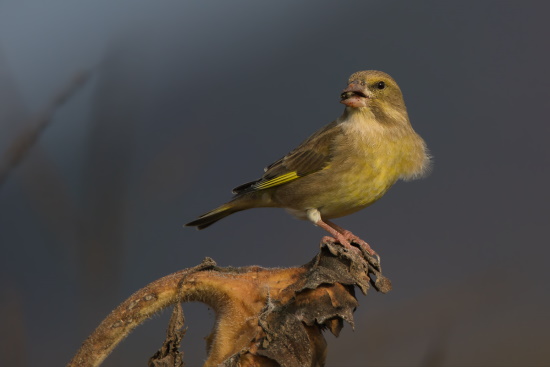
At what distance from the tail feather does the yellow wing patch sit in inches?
12.4

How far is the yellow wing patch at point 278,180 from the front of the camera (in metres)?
4.99

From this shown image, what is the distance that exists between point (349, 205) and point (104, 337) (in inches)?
106

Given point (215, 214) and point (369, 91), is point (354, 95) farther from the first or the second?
point (215, 214)

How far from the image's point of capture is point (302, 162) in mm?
5023

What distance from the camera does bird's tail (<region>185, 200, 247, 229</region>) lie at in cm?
521

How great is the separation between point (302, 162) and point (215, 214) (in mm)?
727

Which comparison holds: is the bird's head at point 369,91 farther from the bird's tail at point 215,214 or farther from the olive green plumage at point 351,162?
the bird's tail at point 215,214

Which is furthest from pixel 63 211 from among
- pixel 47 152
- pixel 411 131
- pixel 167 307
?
pixel 411 131

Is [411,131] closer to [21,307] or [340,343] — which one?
[340,343]

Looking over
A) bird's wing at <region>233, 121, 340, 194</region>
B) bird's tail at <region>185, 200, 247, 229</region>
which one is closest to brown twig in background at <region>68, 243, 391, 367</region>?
bird's wing at <region>233, 121, 340, 194</region>

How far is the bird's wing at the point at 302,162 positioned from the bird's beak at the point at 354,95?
276mm

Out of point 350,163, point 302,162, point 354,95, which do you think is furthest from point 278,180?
point 354,95

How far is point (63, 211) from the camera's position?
7.25 ft

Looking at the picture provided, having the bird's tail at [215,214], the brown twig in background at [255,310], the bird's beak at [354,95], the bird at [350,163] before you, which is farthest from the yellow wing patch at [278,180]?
the brown twig in background at [255,310]
